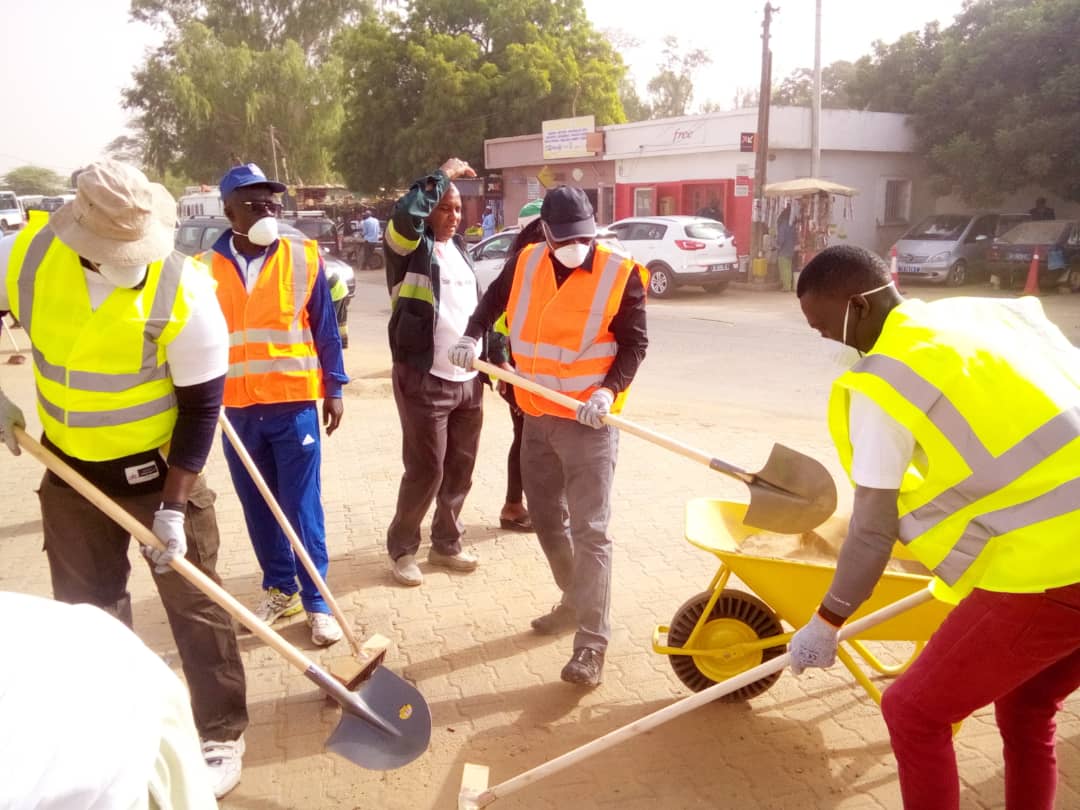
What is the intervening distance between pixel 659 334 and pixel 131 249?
36.4ft

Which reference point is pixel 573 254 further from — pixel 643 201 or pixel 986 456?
pixel 643 201

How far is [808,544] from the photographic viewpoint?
3676 mm

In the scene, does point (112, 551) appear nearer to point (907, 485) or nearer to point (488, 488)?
point (907, 485)

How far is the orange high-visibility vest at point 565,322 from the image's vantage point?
139 inches

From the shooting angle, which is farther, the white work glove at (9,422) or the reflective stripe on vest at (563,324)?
the reflective stripe on vest at (563,324)

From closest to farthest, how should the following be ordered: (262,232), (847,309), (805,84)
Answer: (847,309) < (262,232) < (805,84)

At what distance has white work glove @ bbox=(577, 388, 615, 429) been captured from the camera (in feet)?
11.1

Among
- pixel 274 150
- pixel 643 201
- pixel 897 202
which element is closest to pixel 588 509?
pixel 643 201

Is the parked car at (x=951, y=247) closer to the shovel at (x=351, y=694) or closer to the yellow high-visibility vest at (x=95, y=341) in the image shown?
the shovel at (x=351, y=694)

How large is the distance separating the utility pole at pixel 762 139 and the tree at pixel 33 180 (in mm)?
95279

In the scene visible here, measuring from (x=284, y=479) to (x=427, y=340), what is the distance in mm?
974

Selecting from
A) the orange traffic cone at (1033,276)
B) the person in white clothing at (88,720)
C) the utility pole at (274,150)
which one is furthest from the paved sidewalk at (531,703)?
the utility pole at (274,150)

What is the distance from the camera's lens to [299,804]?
294 cm

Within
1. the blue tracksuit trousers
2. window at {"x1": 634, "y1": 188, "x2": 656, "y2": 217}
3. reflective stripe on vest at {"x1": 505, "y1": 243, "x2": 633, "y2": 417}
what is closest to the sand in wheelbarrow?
reflective stripe on vest at {"x1": 505, "y1": 243, "x2": 633, "y2": 417}
